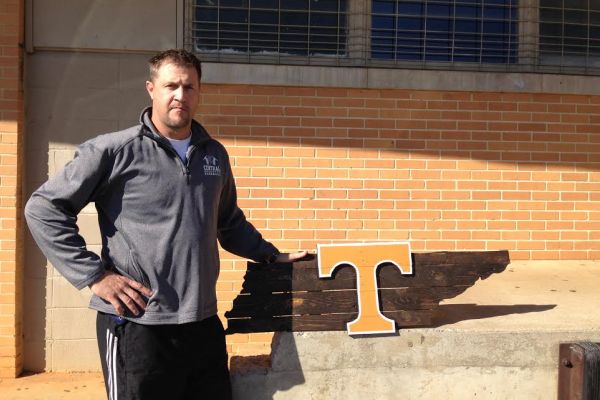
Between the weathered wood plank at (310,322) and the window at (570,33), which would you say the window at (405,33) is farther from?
the weathered wood plank at (310,322)

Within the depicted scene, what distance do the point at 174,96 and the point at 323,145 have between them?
9.40 ft

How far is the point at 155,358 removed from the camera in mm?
2836

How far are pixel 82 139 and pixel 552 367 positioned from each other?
383 cm

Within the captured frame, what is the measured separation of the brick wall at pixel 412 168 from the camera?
18.6 ft

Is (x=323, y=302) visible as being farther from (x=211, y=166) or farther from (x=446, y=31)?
(x=446, y=31)

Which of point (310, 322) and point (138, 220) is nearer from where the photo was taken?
point (138, 220)

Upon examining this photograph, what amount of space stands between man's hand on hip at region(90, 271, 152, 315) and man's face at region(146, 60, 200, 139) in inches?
24.9

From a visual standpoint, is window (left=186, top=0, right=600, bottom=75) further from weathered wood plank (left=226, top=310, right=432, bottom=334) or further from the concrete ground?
weathered wood plank (left=226, top=310, right=432, bottom=334)

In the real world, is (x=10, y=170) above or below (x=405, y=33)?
below

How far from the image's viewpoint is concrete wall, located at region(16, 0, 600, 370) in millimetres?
5641

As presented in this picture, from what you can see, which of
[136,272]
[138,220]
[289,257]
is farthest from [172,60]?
[289,257]

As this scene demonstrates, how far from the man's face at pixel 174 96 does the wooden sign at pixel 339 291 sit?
90cm

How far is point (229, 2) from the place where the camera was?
5820 millimetres

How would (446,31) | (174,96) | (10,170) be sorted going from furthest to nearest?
(446,31) → (10,170) → (174,96)
